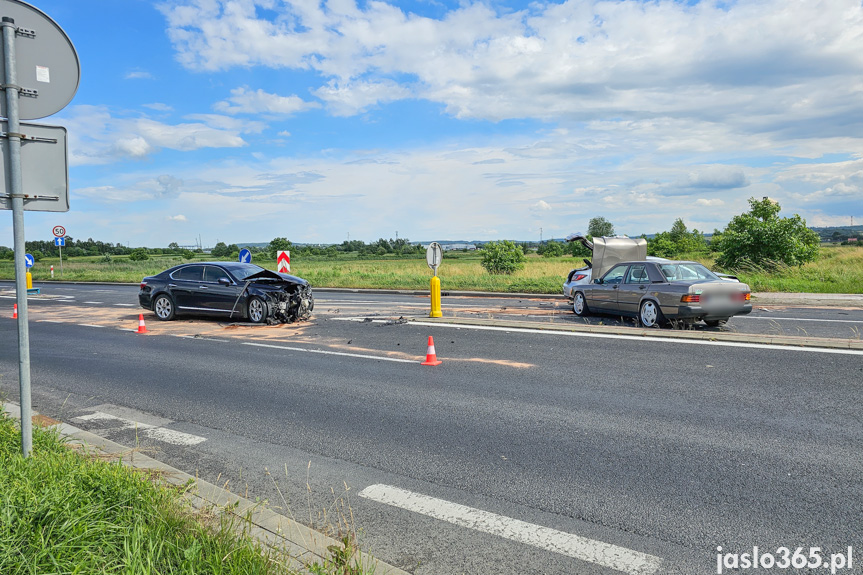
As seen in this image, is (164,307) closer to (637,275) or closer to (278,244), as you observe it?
(637,275)

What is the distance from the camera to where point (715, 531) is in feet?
11.4

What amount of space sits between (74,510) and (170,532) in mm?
600

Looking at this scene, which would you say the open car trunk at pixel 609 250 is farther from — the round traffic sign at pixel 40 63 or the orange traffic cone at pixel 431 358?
the round traffic sign at pixel 40 63

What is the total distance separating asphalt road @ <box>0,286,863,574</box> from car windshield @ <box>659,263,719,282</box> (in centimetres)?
222

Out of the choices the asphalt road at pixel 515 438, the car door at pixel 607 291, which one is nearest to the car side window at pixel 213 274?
the asphalt road at pixel 515 438

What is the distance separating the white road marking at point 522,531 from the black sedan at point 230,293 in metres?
10.2

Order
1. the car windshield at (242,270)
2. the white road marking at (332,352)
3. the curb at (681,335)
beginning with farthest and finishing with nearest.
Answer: the car windshield at (242,270), the white road marking at (332,352), the curb at (681,335)

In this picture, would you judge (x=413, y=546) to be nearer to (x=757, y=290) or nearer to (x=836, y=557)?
(x=836, y=557)

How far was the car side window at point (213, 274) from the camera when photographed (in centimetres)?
1455

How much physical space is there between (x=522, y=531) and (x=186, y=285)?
1334 cm

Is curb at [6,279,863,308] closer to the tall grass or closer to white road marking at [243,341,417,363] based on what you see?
white road marking at [243,341,417,363]

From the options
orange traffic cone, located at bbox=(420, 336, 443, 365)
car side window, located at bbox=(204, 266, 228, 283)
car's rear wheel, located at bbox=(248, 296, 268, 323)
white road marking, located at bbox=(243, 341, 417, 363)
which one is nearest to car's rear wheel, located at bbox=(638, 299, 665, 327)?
orange traffic cone, located at bbox=(420, 336, 443, 365)

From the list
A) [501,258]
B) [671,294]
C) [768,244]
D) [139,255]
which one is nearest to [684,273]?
[671,294]

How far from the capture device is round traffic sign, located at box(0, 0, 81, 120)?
152 inches
